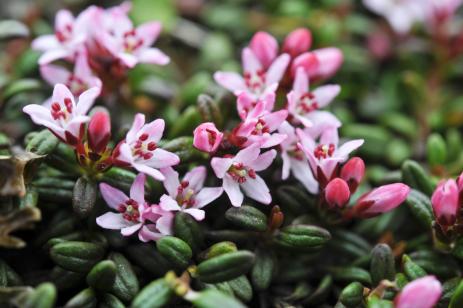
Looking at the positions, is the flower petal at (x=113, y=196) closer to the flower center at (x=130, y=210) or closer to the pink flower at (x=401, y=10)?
the flower center at (x=130, y=210)

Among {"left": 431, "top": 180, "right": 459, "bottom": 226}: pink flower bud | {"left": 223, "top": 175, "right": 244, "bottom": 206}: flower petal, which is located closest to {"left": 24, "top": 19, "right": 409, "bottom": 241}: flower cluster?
{"left": 223, "top": 175, "right": 244, "bottom": 206}: flower petal

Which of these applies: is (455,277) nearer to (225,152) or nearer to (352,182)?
(352,182)

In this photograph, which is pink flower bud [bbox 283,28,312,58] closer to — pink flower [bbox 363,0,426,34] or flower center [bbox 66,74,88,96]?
flower center [bbox 66,74,88,96]

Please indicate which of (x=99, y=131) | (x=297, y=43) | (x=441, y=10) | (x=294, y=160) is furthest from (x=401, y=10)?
(x=99, y=131)

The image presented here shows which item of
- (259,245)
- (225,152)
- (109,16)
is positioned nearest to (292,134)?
(225,152)

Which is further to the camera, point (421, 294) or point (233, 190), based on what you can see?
point (233, 190)

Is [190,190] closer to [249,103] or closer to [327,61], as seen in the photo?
[249,103]
